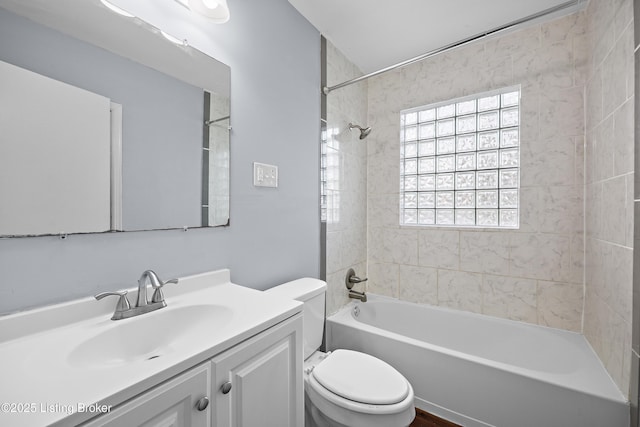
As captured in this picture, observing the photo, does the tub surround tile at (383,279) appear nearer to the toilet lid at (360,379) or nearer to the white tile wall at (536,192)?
the white tile wall at (536,192)

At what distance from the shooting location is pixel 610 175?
1264 millimetres

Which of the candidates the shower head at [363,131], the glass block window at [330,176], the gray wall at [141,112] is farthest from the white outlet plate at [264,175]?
the shower head at [363,131]

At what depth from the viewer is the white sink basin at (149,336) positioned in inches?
28.0

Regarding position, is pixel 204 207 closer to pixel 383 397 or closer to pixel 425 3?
pixel 383 397

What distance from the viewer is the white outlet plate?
4.45 feet

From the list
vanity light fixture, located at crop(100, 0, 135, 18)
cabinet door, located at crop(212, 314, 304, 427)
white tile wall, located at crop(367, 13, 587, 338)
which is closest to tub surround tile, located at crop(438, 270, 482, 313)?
white tile wall, located at crop(367, 13, 587, 338)

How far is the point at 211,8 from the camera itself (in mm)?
1037

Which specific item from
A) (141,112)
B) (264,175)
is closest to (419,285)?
(264,175)

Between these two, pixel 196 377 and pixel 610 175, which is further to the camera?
pixel 610 175

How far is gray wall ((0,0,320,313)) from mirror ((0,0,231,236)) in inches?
2.2

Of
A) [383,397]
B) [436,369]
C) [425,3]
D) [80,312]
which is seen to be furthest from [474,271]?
[80,312]

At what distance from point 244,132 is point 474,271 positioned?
1.89m

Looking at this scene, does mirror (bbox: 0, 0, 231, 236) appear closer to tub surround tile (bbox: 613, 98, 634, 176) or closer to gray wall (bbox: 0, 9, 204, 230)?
gray wall (bbox: 0, 9, 204, 230)

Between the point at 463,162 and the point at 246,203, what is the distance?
5.76ft
